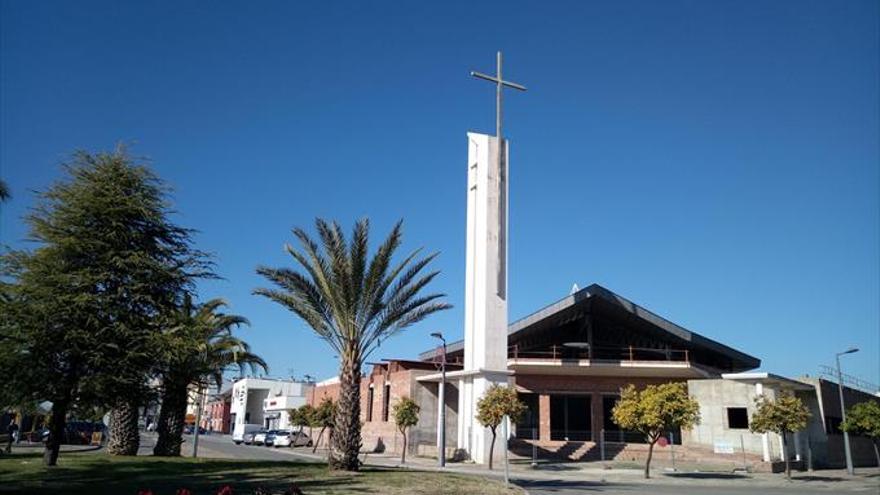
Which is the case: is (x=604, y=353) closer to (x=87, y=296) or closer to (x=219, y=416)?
(x=87, y=296)

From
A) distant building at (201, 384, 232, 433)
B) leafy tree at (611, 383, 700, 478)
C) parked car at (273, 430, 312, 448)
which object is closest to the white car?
parked car at (273, 430, 312, 448)

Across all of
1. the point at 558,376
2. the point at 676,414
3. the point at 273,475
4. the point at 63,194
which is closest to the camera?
the point at 273,475

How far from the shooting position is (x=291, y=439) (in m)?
59.2

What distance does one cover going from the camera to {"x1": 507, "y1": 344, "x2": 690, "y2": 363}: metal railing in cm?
4356

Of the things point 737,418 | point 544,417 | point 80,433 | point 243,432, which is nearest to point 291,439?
point 243,432

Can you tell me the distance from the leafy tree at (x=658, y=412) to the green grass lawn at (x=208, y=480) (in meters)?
11.5

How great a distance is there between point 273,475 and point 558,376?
27.5m

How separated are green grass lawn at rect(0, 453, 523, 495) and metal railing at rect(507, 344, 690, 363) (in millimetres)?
24249

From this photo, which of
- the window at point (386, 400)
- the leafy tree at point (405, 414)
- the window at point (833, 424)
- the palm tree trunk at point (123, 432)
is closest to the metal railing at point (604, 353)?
the leafy tree at point (405, 414)

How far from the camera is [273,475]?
18719 mm

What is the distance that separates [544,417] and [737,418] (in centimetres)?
1093

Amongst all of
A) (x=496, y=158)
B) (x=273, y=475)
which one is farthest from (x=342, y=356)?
(x=496, y=158)

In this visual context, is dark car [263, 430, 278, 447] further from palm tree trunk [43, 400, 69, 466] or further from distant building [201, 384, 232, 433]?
distant building [201, 384, 232, 433]

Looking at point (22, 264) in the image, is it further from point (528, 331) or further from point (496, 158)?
point (528, 331)
